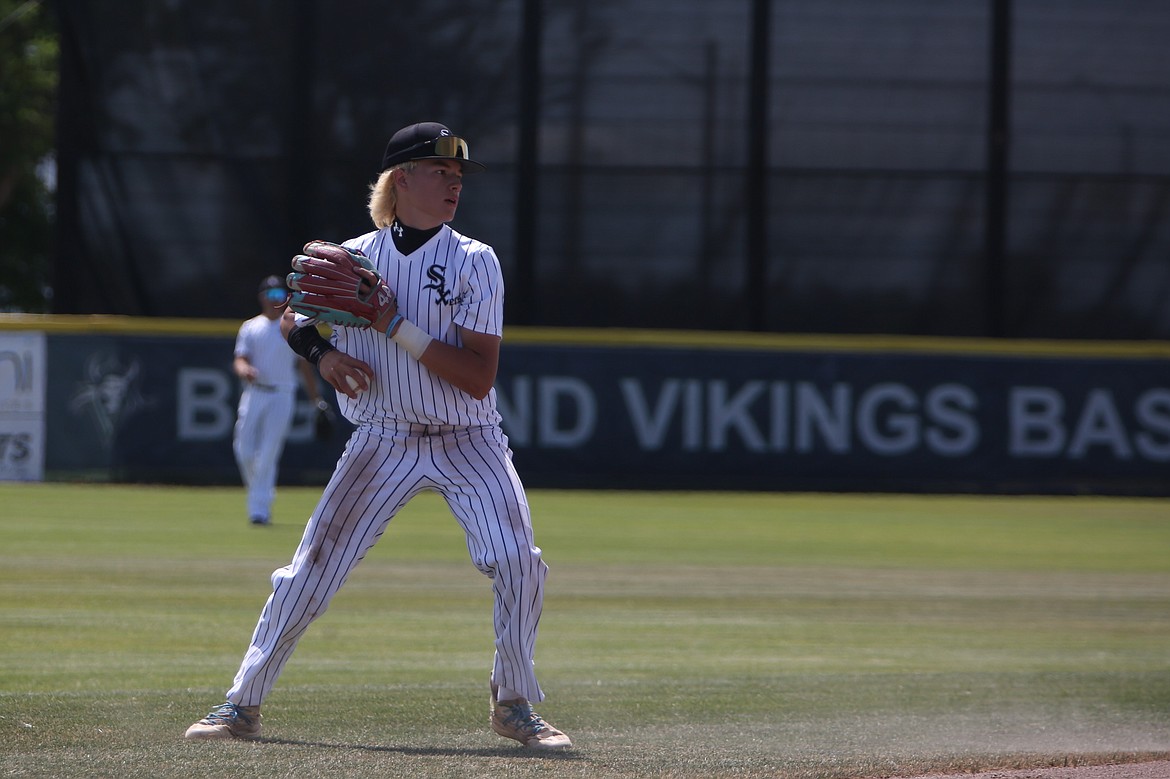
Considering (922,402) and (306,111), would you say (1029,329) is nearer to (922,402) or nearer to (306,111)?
(922,402)

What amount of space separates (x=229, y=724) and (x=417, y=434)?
1011 millimetres

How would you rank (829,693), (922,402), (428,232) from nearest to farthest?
(428,232), (829,693), (922,402)

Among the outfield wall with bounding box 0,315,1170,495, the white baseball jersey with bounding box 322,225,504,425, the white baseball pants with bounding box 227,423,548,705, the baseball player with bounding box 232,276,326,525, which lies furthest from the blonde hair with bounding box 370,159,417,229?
the outfield wall with bounding box 0,315,1170,495

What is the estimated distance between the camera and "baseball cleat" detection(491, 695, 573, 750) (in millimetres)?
4770

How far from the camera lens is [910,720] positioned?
18.2ft

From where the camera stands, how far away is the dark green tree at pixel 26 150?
117 ft

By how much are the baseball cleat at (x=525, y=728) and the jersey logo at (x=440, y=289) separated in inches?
47.7

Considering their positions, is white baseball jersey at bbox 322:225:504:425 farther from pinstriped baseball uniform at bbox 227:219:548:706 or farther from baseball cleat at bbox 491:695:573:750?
baseball cleat at bbox 491:695:573:750

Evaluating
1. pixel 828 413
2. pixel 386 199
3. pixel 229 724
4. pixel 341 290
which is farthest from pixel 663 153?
pixel 229 724

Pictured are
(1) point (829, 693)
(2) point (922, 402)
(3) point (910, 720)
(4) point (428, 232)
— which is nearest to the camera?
(4) point (428, 232)

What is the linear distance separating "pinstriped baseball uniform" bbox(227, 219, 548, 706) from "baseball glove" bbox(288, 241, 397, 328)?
5.4 inches

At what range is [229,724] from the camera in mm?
4691

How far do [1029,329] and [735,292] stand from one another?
3.48 metres

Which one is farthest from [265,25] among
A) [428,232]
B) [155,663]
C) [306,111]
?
[428,232]
